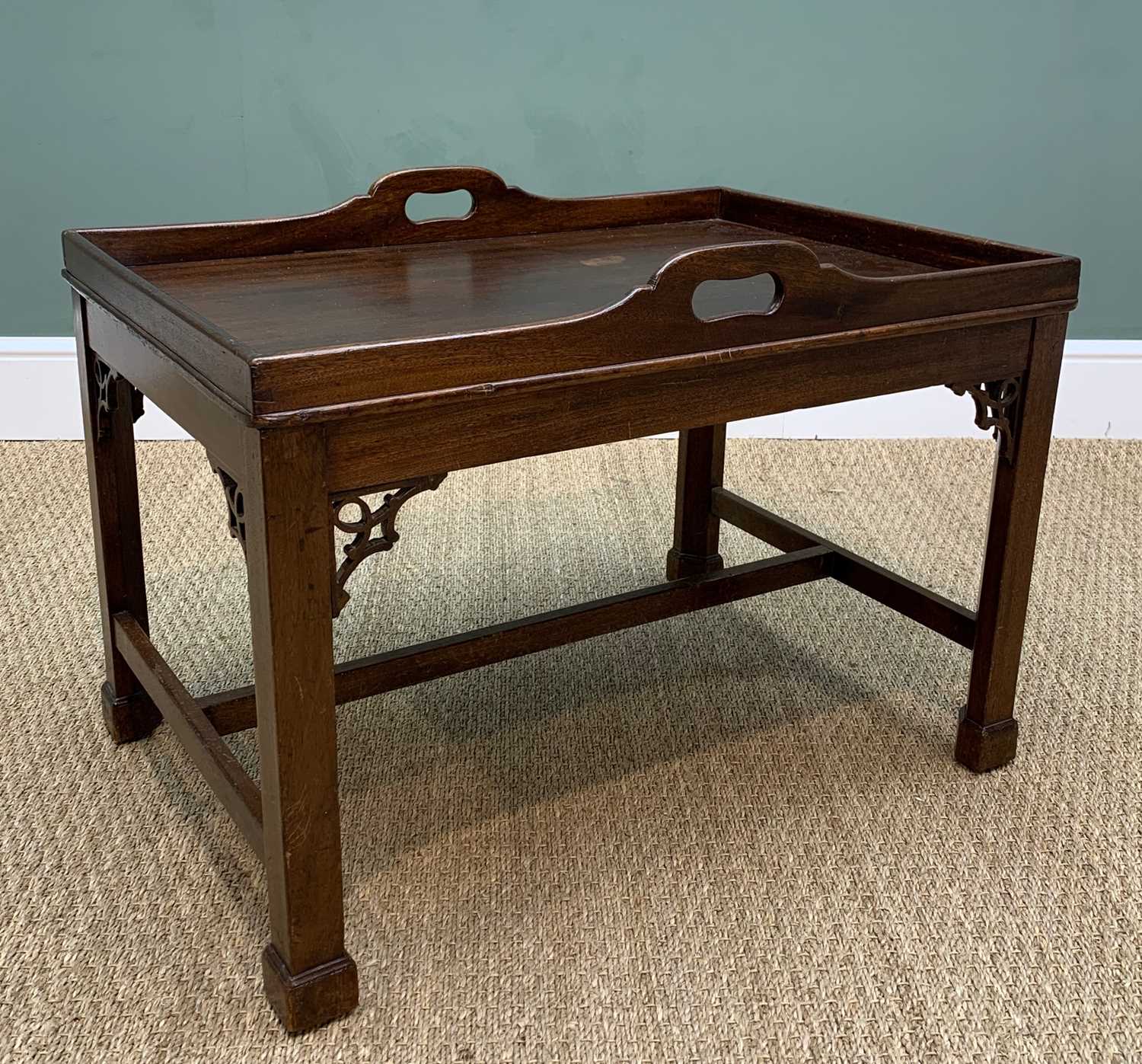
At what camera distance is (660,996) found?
1.25 m

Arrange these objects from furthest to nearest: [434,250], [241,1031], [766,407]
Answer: [434,250], [766,407], [241,1031]

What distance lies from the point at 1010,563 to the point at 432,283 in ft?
2.39

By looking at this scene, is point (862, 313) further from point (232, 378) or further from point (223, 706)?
point (223, 706)

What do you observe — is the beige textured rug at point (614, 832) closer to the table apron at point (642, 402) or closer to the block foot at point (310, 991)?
the block foot at point (310, 991)

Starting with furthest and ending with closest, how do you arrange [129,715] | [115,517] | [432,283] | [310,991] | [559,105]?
[559,105]
[129,715]
[115,517]
[432,283]
[310,991]

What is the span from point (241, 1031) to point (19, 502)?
1.47m

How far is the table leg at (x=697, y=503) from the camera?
79.1 inches

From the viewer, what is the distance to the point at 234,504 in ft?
3.68

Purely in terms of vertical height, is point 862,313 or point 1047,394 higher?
point 862,313

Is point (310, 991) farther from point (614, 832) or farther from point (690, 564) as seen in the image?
point (690, 564)

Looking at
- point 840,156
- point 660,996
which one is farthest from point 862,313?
point 840,156

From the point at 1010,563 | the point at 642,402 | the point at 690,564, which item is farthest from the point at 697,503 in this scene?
the point at 642,402

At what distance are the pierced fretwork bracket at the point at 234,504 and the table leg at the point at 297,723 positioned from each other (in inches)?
1.6

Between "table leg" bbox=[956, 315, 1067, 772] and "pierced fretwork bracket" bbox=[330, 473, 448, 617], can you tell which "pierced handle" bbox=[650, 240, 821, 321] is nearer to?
"pierced fretwork bracket" bbox=[330, 473, 448, 617]
